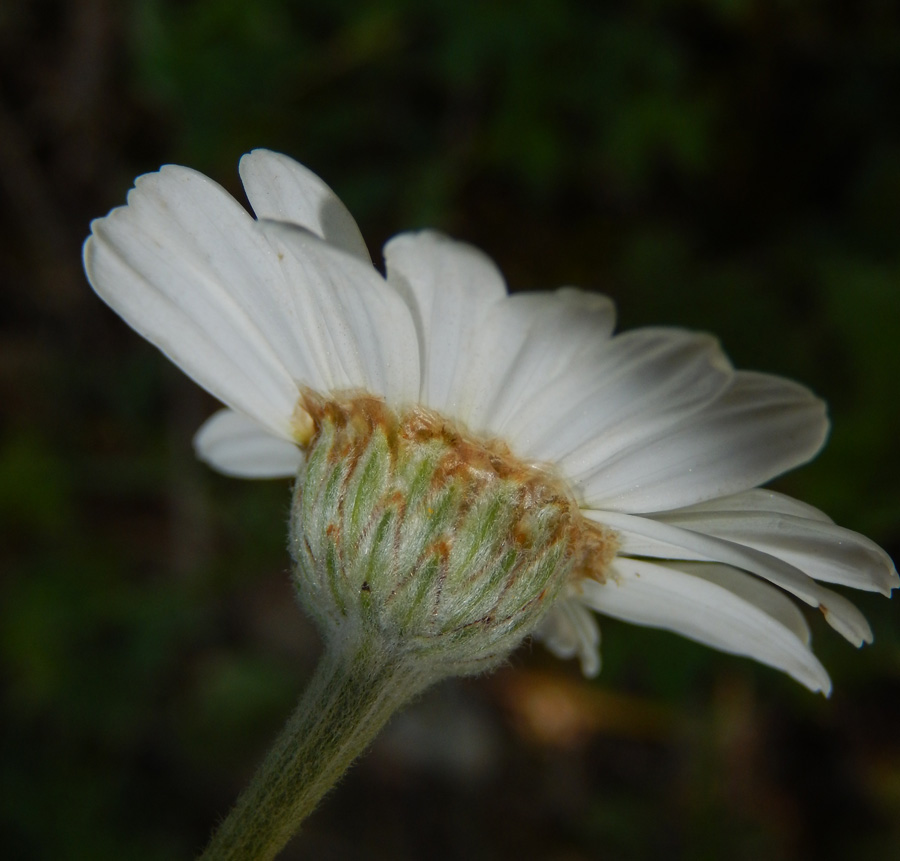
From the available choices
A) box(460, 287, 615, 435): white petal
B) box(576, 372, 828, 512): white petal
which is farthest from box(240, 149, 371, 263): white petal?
box(576, 372, 828, 512): white petal

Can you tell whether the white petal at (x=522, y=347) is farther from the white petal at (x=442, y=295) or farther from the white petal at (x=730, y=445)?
the white petal at (x=730, y=445)

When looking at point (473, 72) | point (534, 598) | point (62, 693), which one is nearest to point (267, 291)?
point (534, 598)

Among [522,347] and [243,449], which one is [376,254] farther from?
[522,347]

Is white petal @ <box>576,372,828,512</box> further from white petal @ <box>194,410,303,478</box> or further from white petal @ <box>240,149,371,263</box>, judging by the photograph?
white petal @ <box>194,410,303,478</box>

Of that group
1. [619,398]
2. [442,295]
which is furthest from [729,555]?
[442,295]

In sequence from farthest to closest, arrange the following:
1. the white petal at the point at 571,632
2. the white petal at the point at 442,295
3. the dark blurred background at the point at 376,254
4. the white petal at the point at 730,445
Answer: the dark blurred background at the point at 376,254
the white petal at the point at 571,632
the white petal at the point at 730,445
the white petal at the point at 442,295

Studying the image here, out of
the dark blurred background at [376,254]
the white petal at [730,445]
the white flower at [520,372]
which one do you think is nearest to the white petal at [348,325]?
the white flower at [520,372]
